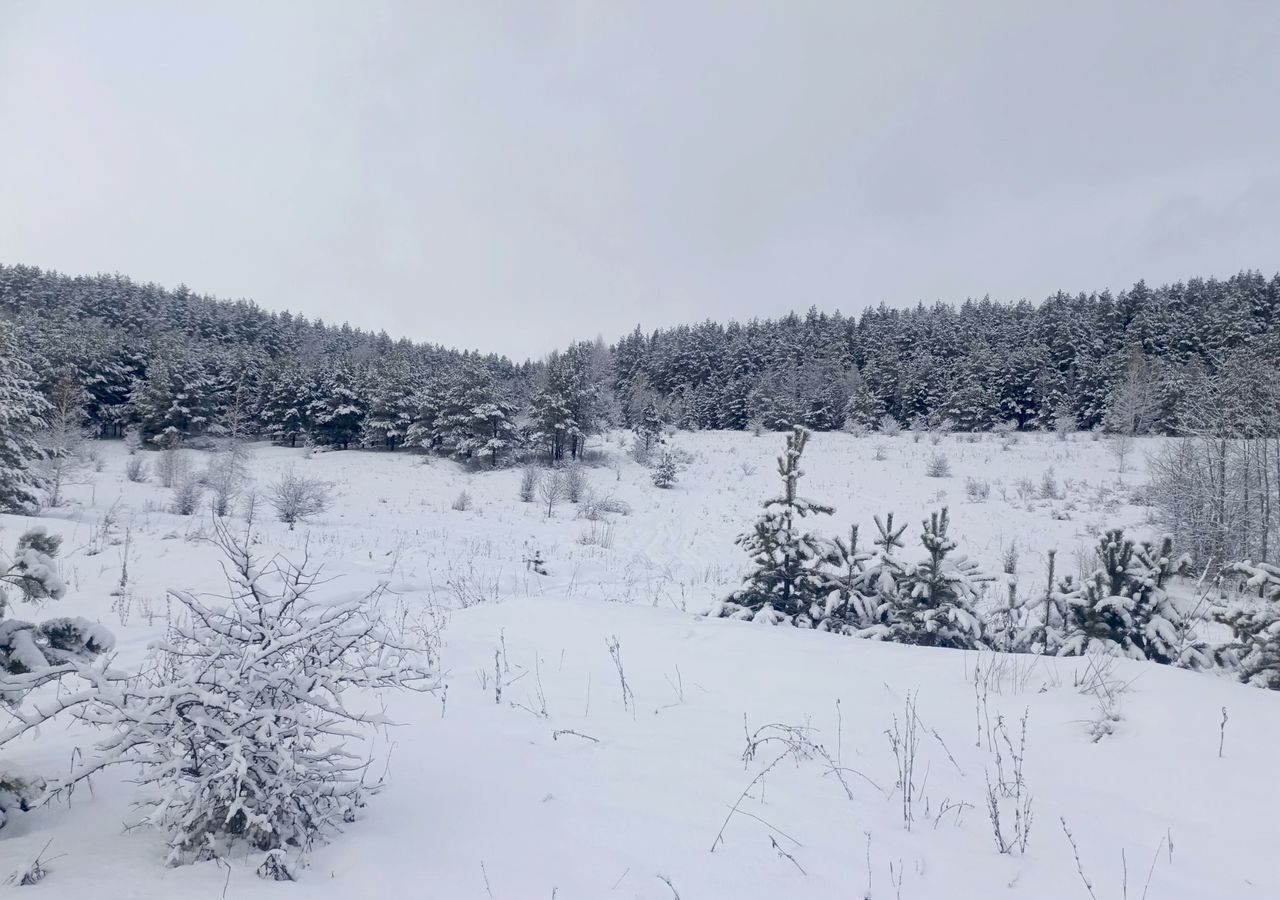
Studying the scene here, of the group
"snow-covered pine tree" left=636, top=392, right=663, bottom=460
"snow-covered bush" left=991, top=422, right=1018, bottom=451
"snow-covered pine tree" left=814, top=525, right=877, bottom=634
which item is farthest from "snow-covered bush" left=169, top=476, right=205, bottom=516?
"snow-covered bush" left=991, top=422, right=1018, bottom=451

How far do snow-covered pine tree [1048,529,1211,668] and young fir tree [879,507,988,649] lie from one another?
0.85 meters

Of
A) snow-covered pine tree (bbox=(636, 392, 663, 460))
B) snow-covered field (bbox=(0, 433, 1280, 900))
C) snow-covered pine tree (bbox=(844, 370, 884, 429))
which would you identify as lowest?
snow-covered field (bbox=(0, 433, 1280, 900))

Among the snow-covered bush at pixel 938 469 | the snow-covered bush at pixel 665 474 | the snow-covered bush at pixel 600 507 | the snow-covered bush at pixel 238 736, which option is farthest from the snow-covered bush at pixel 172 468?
the snow-covered bush at pixel 938 469

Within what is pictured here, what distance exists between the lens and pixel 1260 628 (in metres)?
4.84

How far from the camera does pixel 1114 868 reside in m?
2.55

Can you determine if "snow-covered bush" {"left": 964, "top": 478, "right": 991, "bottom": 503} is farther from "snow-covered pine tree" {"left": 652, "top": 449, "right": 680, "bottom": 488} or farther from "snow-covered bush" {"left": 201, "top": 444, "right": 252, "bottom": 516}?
"snow-covered bush" {"left": 201, "top": 444, "right": 252, "bottom": 516}

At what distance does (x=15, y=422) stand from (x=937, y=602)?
11815 mm

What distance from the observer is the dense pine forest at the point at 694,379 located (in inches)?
1583

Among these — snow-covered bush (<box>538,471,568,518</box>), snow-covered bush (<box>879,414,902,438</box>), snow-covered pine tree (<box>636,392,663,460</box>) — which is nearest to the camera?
snow-covered bush (<box>538,471,568,518</box>)

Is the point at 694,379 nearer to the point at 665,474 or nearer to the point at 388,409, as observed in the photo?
the point at 388,409

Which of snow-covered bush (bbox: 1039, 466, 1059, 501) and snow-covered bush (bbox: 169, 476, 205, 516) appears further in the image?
snow-covered bush (bbox: 1039, 466, 1059, 501)

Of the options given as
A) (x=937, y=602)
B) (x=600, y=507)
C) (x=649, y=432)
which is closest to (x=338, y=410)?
(x=649, y=432)

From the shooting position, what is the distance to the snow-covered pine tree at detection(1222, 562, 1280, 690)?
15.3ft

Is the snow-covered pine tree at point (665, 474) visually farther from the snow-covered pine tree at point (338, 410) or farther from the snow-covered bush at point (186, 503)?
the snow-covered pine tree at point (338, 410)
